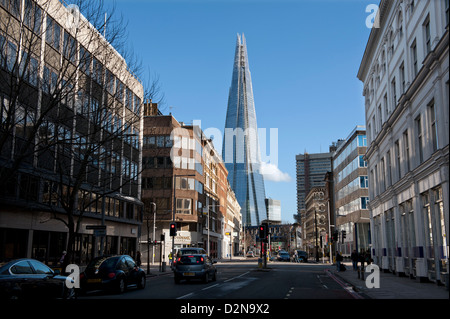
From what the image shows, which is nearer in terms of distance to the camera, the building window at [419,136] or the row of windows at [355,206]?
the building window at [419,136]

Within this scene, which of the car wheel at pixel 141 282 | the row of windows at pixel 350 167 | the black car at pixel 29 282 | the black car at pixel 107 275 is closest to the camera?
the black car at pixel 29 282

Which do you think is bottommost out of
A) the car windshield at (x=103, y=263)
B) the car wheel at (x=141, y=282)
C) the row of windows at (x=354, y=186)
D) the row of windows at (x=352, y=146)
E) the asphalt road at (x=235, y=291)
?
the asphalt road at (x=235, y=291)

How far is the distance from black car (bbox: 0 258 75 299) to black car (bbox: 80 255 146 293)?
15.2 ft

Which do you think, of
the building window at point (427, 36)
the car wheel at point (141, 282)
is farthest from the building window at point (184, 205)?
the building window at point (427, 36)

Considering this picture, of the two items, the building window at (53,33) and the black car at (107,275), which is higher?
the building window at (53,33)

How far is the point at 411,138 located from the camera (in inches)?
1059

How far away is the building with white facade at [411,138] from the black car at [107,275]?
1312 centimetres

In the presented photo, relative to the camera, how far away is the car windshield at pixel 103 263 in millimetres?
18750

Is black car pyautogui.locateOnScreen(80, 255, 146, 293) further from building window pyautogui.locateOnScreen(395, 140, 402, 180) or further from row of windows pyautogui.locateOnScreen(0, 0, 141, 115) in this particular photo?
building window pyautogui.locateOnScreen(395, 140, 402, 180)

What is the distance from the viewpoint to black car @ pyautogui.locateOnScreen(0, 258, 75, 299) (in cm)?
1112

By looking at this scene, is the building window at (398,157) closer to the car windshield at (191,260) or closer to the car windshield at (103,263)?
the car windshield at (191,260)

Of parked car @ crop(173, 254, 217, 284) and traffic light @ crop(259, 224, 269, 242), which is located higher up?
traffic light @ crop(259, 224, 269, 242)

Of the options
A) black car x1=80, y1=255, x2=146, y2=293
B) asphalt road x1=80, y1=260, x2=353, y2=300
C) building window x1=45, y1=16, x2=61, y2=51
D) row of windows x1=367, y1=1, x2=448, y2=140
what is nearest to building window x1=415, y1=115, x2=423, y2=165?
row of windows x1=367, y1=1, x2=448, y2=140
